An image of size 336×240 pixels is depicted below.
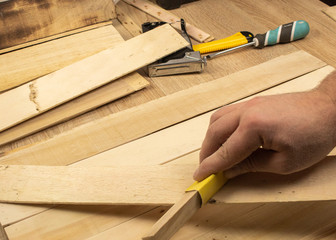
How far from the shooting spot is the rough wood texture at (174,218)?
847 millimetres

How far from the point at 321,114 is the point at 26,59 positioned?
1.25 metres

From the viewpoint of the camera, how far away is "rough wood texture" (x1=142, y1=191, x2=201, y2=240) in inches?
33.4

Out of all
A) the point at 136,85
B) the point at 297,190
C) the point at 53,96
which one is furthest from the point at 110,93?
the point at 297,190

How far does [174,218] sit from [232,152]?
20cm

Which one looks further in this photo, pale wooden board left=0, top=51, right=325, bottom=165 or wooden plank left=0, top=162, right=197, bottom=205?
pale wooden board left=0, top=51, right=325, bottom=165

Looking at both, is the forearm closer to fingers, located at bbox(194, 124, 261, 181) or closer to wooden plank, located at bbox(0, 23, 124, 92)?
fingers, located at bbox(194, 124, 261, 181)

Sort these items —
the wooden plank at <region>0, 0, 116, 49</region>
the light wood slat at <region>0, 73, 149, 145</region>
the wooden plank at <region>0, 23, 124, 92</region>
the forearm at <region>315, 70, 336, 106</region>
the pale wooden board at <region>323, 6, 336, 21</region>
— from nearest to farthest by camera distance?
the forearm at <region>315, 70, 336, 106</region>, the light wood slat at <region>0, 73, 149, 145</region>, the wooden plank at <region>0, 23, 124, 92</region>, the wooden plank at <region>0, 0, 116, 49</region>, the pale wooden board at <region>323, 6, 336, 21</region>

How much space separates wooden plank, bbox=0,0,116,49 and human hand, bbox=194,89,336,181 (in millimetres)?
1147

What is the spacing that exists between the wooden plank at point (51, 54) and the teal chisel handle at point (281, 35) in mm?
618

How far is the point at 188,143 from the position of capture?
127 cm

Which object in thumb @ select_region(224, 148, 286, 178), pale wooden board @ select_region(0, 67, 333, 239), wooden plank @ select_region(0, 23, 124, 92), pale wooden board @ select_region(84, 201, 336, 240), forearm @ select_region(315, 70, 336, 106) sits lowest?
pale wooden board @ select_region(84, 201, 336, 240)

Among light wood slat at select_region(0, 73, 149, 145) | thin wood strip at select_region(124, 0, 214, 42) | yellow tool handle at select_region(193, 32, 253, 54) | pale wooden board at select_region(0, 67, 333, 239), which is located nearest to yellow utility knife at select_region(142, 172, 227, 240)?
pale wooden board at select_region(0, 67, 333, 239)

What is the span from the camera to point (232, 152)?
2.98 ft

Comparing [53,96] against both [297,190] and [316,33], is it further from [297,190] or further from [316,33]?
[316,33]
